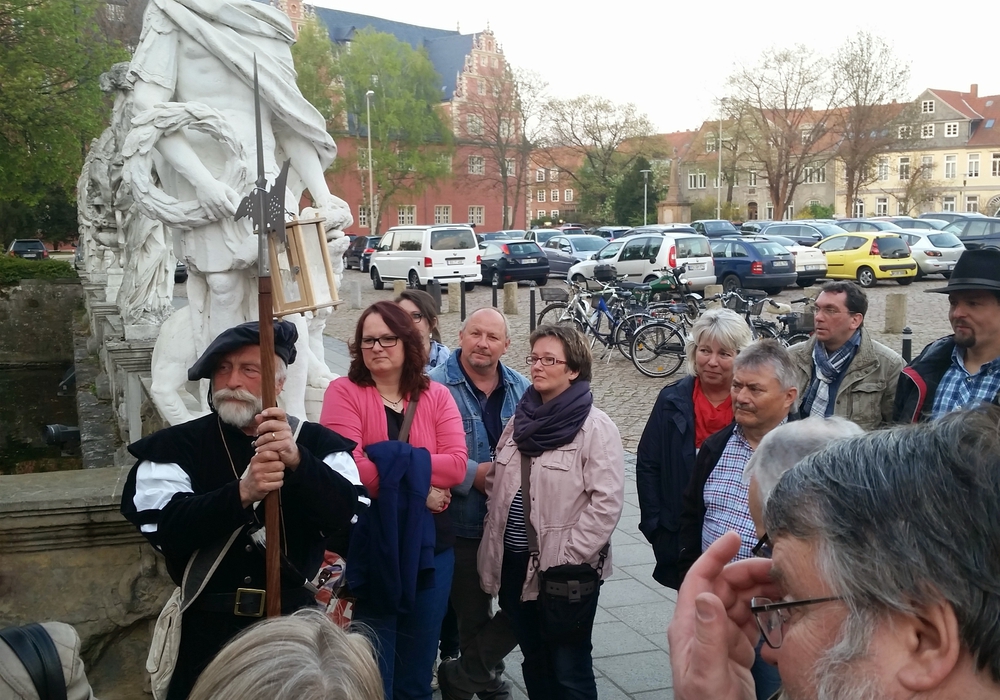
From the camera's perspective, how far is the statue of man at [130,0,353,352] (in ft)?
17.2

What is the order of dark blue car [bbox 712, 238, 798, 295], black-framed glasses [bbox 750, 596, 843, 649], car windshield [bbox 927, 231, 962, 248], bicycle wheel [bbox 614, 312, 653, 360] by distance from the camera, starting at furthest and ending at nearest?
car windshield [bbox 927, 231, 962, 248] → dark blue car [bbox 712, 238, 798, 295] → bicycle wheel [bbox 614, 312, 653, 360] → black-framed glasses [bbox 750, 596, 843, 649]

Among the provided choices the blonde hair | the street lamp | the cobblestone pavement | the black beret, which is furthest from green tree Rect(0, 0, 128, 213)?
the street lamp

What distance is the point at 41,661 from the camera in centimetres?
187

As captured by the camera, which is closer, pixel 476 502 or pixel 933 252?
pixel 476 502

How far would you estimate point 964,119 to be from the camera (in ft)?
277

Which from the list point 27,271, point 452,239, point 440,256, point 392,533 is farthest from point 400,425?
point 452,239

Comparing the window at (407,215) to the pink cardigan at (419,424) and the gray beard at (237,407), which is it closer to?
the pink cardigan at (419,424)

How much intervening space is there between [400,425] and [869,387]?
230 centimetres

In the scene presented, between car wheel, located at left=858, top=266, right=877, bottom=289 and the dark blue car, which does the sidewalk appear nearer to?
the dark blue car

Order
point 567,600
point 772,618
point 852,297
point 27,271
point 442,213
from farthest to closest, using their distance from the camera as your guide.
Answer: point 442,213 < point 27,271 < point 852,297 < point 567,600 < point 772,618

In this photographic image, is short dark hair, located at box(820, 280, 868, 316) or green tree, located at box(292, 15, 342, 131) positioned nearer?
short dark hair, located at box(820, 280, 868, 316)

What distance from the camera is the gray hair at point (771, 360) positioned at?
3.58 meters

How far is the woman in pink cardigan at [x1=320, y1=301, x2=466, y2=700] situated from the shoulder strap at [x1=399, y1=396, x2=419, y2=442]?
0.02 meters

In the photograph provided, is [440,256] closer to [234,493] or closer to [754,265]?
[754,265]
